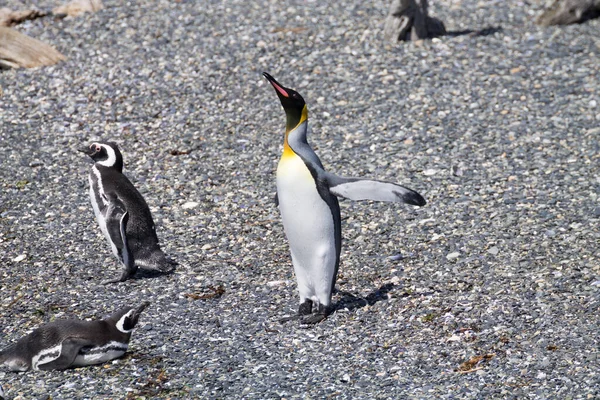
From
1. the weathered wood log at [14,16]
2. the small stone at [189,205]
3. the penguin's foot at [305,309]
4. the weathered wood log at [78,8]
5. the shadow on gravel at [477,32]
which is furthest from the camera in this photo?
the weathered wood log at [78,8]

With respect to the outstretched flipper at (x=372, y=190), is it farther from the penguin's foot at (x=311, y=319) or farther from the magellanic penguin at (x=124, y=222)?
the magellanic penguin at (x=124, y=222)

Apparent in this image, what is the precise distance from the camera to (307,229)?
558cm

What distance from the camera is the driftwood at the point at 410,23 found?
10.4 metres

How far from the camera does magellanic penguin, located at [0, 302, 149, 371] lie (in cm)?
494

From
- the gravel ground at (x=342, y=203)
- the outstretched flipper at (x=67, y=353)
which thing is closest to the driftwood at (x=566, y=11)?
the gravel ground at (x=342, y=203)

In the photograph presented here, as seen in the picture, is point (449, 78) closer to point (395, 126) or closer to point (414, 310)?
point (395, 126)

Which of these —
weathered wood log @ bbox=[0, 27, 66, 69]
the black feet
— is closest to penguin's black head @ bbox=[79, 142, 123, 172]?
the black feet

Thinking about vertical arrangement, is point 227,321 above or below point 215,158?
above

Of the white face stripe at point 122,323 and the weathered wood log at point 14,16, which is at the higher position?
the white face stripe at point 122,323

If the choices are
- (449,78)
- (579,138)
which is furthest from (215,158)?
(579,138)

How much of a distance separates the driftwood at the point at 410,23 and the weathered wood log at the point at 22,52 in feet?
12.6

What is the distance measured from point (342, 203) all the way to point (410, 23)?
346cm

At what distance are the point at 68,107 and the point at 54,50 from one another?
4.24ft

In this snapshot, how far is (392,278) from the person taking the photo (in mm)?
6273
